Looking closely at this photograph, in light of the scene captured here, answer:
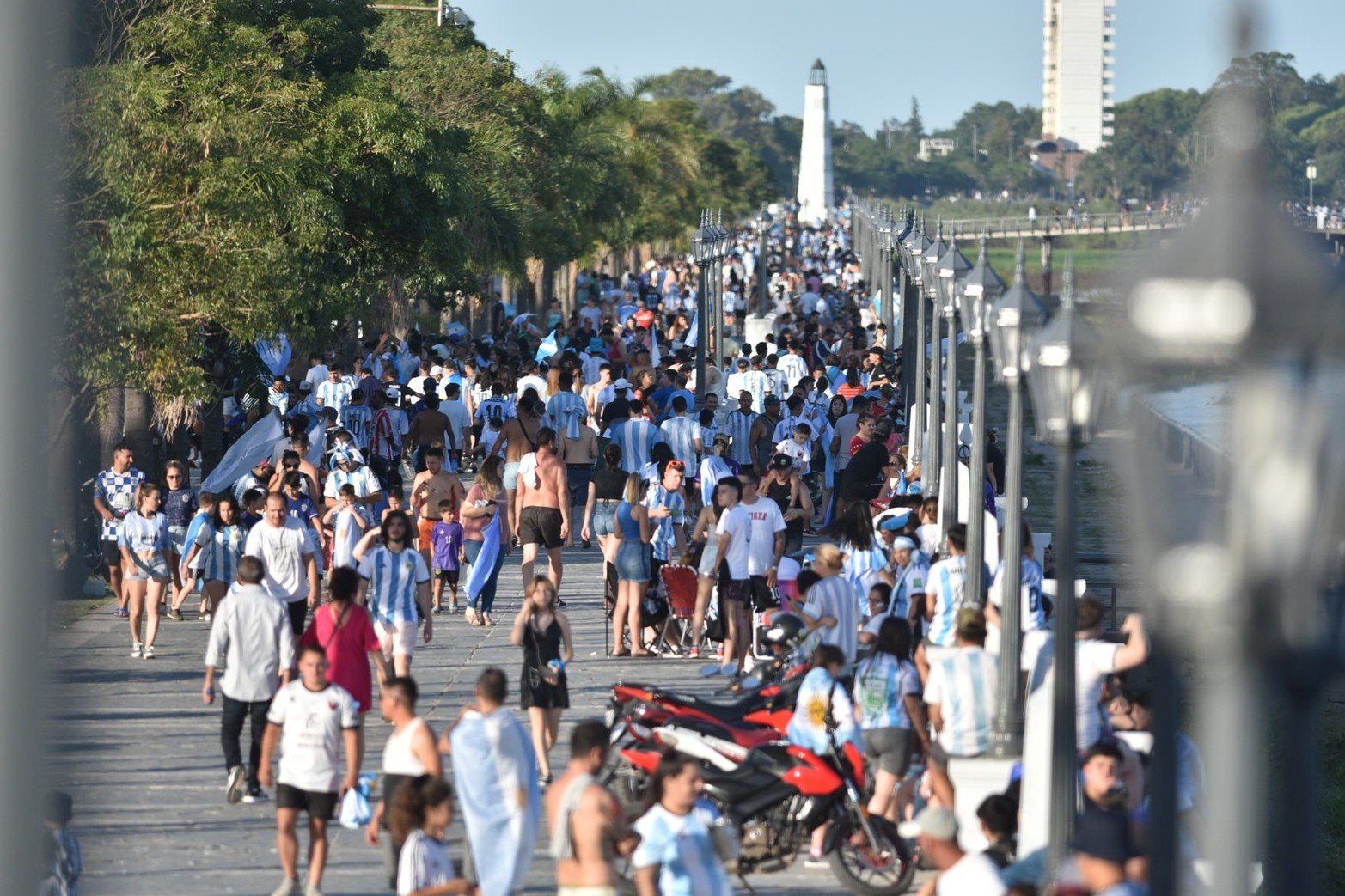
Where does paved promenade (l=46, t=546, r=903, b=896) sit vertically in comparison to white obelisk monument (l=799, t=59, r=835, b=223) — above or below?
below

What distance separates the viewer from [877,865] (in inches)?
393

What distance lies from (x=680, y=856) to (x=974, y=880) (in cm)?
117

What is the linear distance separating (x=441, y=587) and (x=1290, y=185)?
45.2ft

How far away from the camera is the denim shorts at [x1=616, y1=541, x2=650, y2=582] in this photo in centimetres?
1512

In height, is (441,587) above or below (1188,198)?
below

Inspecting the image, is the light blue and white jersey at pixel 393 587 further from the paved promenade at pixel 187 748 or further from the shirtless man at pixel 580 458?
the shirtless man at pixel 580 458

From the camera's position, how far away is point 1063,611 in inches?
313

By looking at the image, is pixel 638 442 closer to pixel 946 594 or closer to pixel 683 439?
pixel 683 439

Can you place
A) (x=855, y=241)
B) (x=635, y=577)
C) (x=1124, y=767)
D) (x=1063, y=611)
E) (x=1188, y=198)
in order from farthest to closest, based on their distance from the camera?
(x=855, y=241) → (x=635, y=577) → (x=1124, y=767) → (x=1063, y=611) → (x=1188, y=198)

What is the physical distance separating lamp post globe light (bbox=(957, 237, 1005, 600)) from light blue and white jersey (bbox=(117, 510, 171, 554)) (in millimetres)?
5973

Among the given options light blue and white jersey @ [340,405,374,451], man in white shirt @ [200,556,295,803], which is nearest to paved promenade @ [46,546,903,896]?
man in white shirt @ [200,556,295,803]

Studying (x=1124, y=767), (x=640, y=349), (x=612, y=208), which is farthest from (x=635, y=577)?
(x=612, y=208)

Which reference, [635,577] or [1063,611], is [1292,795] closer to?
[1063,611]

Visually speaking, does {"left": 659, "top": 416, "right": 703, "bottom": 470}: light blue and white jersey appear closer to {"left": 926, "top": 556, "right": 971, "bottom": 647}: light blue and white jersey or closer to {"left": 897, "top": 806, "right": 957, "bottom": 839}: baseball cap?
{"left": 926, "top": 556, "right": 971, "bottom": 647}: light blue and white jersey
